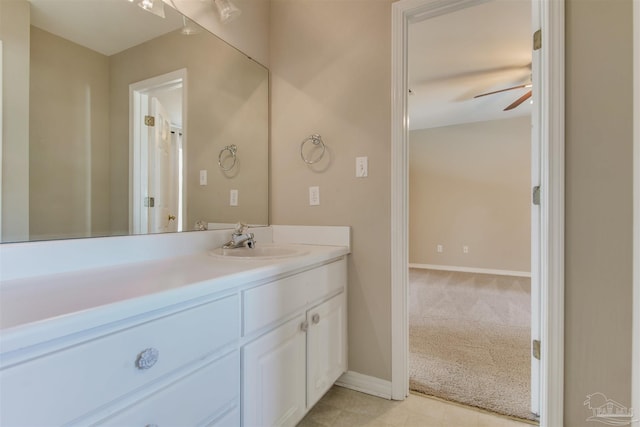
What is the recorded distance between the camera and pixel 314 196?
1.81 m

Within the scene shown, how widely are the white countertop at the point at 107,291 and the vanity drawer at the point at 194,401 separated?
0.73ft

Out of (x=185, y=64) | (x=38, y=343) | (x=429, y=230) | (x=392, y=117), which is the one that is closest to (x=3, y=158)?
(x=38, y=343)

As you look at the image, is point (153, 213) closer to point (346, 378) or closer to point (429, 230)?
point (346, 378)

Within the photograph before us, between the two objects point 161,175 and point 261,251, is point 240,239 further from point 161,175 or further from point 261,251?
point 161,175

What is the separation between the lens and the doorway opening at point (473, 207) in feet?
6.17

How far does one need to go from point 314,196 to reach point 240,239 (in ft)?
1.66

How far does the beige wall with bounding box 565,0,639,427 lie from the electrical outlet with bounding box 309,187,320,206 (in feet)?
3.87

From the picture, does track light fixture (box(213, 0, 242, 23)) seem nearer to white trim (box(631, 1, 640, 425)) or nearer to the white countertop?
the white countertop

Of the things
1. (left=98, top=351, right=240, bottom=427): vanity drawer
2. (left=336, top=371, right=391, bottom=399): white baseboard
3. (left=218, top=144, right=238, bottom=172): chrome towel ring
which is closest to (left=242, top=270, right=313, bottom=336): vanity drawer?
(left=98, top=351, right=240, bottom=427): vanity drawer

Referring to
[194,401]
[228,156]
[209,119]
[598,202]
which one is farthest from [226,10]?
[598,202]

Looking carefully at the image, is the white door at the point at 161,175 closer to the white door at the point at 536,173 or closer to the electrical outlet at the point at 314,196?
the electrical outlet at the point at 314,196

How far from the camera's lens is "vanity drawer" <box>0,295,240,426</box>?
1.74 feet

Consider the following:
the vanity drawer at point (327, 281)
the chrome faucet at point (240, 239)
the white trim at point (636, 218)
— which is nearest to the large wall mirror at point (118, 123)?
the chrome faucet at point (240, 239)

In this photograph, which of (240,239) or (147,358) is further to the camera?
(240,239)
